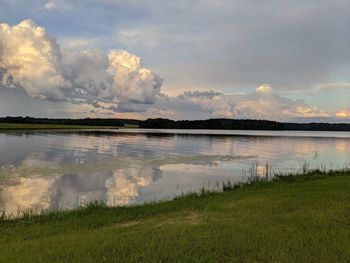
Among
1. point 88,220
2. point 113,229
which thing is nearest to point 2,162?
point 88,220

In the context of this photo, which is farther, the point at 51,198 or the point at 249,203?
the point at 51,198

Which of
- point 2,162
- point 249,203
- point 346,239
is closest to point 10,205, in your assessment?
point 249,203

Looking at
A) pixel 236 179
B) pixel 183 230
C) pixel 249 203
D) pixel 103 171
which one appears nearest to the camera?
pixel 183 230

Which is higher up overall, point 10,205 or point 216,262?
point 216,262

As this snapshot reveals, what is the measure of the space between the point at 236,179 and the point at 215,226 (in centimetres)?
1612

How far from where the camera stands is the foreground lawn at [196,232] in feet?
23.9

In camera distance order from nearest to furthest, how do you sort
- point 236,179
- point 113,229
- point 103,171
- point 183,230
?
point 183,230 → point 113,229 → point 236,179 → point 103,171

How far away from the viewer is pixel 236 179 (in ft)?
83.2

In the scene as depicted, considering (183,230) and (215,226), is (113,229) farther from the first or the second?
(215,226)

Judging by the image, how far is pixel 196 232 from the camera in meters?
8.96

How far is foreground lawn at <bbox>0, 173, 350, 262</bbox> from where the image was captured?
23.9ft

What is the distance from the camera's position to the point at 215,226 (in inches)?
376

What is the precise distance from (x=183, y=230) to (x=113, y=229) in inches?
86.4

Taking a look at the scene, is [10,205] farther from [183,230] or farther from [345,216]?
[345,216]
